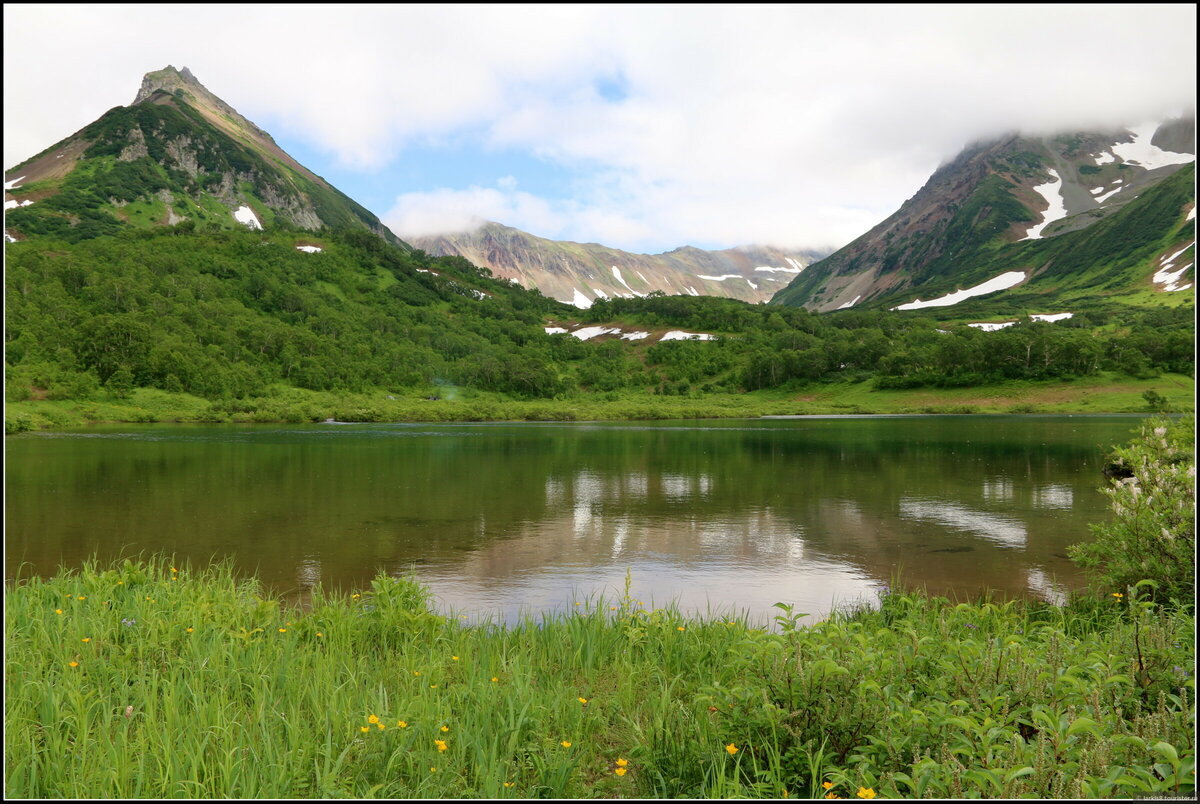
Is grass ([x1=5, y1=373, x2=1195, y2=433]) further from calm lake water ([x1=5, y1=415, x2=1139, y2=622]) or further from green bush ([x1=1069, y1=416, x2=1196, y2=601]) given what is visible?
green bush ([x1=1069, y1=416, x2=1196, y2=601])

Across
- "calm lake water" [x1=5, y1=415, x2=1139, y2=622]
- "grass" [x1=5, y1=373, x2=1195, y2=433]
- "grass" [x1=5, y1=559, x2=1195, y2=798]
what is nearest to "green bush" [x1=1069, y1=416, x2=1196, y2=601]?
"grass" [x1=5, y1=559, x2=1195, y2=798]

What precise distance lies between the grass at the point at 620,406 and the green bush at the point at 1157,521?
94.7 metres

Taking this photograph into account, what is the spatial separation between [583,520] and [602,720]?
54.6 feet

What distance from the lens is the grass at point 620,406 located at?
306 feet

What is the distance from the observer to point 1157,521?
9.84 meters

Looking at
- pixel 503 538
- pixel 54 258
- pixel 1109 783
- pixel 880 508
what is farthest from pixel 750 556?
pixel 54 258

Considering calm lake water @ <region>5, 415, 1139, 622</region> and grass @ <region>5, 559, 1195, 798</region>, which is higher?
grass @ <region>5, 559, 1195, 798</region>

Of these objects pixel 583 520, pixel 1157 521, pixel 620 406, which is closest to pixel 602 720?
pixel 1157 521

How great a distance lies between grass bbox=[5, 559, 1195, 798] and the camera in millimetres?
4762

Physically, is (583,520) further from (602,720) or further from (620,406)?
(620,406)

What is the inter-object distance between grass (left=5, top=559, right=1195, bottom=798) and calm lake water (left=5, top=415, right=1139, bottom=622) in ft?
16.4

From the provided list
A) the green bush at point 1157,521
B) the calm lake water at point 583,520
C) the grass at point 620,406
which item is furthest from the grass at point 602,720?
the grass at point 620,406

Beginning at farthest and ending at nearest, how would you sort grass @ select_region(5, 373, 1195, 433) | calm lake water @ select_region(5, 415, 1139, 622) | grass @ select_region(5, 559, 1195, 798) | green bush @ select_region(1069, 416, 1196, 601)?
1. grass @ select_region(5, 373, 1195, 433)
2. calm lake water @ select_region(5, 415, 1139, 622)
3. green bush @ select_region(1069, 416, 1196, 601)
4. grass @ select_region(5, 559, 1195, 798)

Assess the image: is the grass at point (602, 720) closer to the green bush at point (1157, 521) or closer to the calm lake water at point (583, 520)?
the green bush at point (1157, 521)
